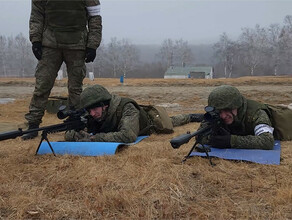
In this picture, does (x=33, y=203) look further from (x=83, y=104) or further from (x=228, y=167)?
(x=83, y=104)

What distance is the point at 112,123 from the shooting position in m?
4.77

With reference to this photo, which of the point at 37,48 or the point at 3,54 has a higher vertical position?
the point at 37,48

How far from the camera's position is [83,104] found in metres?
4.38

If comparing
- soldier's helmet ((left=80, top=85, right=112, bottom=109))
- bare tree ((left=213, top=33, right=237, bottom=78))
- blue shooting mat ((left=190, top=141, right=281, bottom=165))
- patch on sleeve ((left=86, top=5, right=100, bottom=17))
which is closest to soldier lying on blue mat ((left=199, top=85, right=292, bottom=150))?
blue shooting mat ((left=190, top=141, right=281, bottom=165))

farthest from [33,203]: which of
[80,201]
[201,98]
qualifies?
[201,98]

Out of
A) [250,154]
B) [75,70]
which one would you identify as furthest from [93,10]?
[250,154]

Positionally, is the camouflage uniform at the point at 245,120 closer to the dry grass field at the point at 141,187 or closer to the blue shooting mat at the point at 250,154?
the blue shooting mat at the point at 250,154

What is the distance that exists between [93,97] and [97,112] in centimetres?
25

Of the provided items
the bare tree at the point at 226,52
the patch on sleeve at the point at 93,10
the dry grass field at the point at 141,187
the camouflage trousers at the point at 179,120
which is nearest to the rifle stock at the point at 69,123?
the dry grass field at the point at 141,187

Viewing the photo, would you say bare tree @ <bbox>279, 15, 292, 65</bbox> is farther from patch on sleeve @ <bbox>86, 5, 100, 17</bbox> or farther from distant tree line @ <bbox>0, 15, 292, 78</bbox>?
patch on sleeve @ <bbox>86, 5, 100, 17</bbox>

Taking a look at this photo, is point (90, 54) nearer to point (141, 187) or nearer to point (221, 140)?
point (221, 140)

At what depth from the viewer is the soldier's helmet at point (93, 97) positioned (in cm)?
438

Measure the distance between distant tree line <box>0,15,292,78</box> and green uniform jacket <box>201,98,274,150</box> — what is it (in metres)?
65.1

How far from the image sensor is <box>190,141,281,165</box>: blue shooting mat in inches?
135
